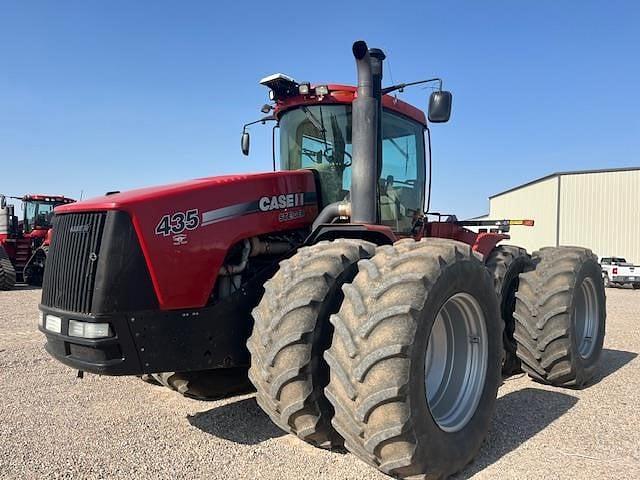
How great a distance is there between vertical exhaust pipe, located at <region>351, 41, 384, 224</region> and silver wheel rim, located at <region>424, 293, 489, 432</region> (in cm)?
93

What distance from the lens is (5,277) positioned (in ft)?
49.9

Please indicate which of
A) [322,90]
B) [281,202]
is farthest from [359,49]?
[281,202]

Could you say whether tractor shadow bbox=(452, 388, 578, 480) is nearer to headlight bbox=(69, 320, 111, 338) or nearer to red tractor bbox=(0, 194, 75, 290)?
headlight bbox=(69, 320, 111, 338)

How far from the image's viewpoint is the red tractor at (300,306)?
290 cm

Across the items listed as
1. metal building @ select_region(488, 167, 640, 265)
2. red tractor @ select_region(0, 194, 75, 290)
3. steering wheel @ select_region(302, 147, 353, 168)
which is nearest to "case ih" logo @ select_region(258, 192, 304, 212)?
steering wheel @ select_region(302, 147, 353, 168)

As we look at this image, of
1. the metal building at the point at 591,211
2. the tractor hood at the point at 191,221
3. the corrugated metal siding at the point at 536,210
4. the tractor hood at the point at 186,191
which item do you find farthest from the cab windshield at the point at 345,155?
the corrugated metal siding at the point at 536,210

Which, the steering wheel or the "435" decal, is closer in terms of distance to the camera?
the "435" decal

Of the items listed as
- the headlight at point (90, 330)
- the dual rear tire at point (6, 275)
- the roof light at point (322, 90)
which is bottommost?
the dual rear tire at point (6, 275)

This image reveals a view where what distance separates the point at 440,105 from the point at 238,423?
3079mm

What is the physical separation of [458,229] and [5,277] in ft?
46.0

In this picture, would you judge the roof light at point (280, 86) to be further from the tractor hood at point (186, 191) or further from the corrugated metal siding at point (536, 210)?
the corrugated metal siding at point (536, 210)

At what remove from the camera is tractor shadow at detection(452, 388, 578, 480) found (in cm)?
343

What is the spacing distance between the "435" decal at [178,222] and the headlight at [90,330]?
0.64m

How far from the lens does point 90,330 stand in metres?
3.08
